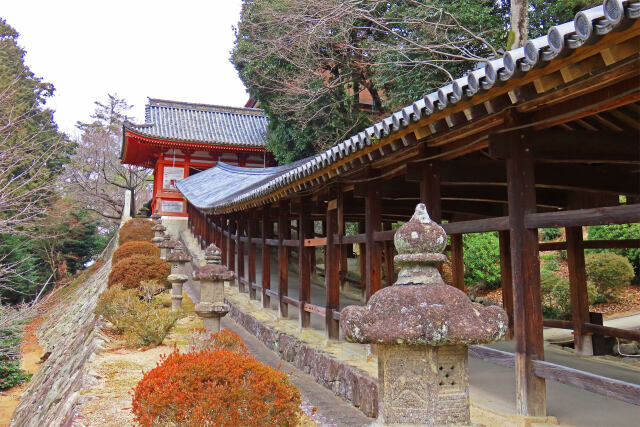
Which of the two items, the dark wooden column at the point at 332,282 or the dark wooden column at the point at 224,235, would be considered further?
the dark wooden column at the point at 224,235

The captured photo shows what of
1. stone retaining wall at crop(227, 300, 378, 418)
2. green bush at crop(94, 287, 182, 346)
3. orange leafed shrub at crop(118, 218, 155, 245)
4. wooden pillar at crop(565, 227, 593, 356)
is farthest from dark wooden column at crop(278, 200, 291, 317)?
orange leafed shrub at crop(118, 218, 155, 245)

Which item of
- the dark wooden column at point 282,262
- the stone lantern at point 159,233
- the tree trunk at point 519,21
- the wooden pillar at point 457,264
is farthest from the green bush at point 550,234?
the stone lantern at point 159,233

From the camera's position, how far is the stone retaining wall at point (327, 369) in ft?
18.6

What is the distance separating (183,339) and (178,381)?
221 inches

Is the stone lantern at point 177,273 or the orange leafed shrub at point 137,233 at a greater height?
the orange leafed shrub at point 137,233

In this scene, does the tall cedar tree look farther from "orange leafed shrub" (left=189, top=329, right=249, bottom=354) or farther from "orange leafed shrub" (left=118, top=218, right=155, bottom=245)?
"orange leafed shrub" (left=189, top=329, right=249, bottom=354)

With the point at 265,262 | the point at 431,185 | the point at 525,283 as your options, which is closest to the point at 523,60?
the point at 525,283

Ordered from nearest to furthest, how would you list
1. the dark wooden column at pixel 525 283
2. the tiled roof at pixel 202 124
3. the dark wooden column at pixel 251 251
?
the dark wooden column at pixel 525 283 → the dark wooden column at pixel 251 251 → the tiled roof at pixel 202 124

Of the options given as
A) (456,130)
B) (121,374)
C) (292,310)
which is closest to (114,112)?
(292,310)

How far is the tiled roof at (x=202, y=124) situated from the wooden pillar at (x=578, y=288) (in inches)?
723

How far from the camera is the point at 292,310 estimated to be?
38.2 ft

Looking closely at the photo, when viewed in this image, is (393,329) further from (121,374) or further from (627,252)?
(627,252)

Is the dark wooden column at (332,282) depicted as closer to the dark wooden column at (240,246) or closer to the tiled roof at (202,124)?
the dark wooden column at (240,246)

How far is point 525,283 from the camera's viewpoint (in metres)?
4.22
